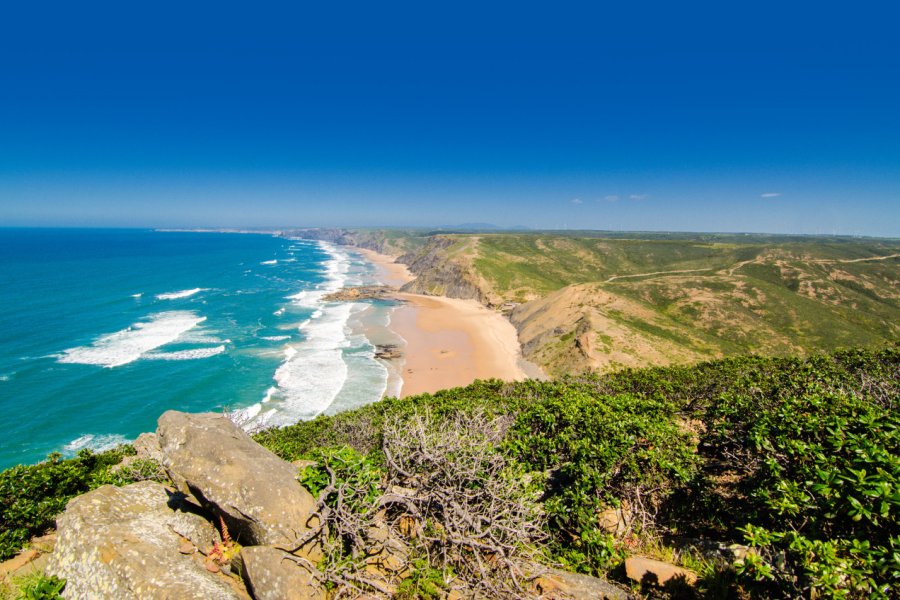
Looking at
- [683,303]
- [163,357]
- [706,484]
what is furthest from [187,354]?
[683,303]

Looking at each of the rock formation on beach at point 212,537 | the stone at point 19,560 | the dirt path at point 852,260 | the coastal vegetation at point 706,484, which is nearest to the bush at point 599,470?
the coastal vegetation at point 706,484

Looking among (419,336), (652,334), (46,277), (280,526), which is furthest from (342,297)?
(280,526)

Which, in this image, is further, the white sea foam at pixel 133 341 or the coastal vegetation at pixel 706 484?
the white sea foam at pixel 133 341

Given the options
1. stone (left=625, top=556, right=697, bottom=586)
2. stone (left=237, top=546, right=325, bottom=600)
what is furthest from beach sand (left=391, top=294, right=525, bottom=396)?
stone (left=237, top=546, right=325, bottom=600)

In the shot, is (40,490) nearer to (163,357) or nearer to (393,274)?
(163,357)

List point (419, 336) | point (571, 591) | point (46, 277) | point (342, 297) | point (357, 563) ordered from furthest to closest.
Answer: point (46, 277) → point (342, 297) → point (419, 336) → point (571, 591) → point (357, 563)

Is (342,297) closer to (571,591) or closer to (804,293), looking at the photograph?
(571,591)

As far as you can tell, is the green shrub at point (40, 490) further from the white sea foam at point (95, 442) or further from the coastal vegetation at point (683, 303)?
the coastal vegetation at point (683, 303)
